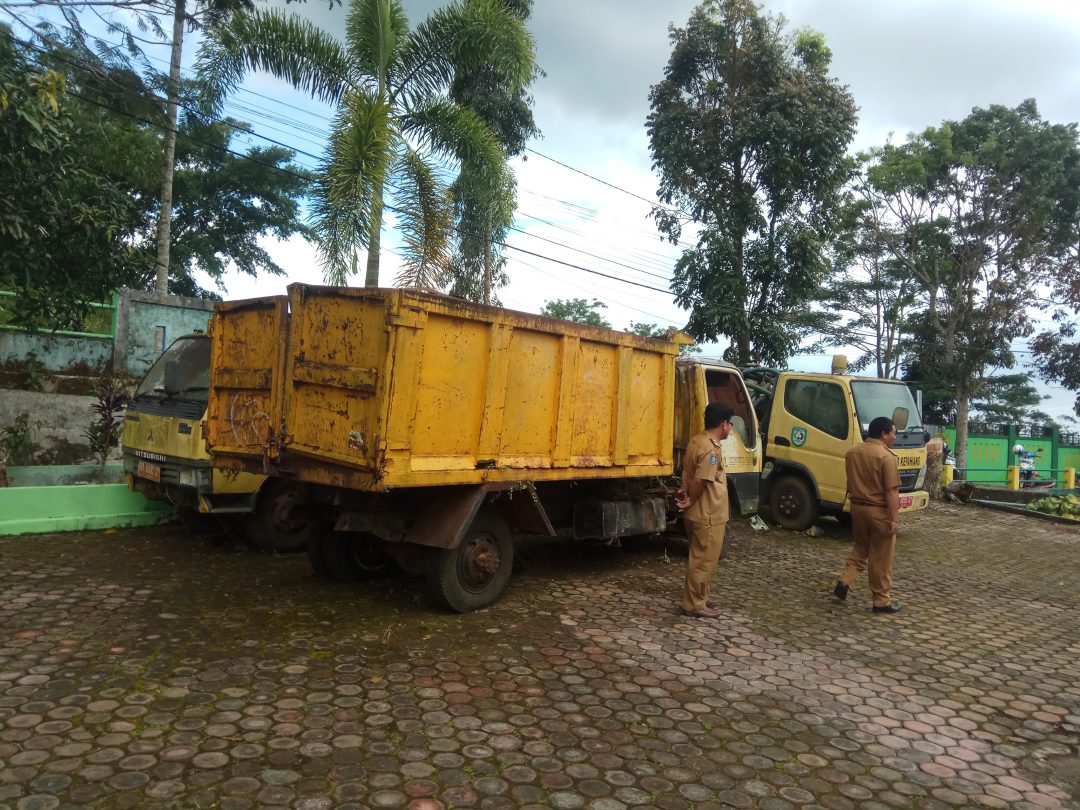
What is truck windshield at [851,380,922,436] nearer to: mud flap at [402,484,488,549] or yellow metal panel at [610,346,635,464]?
yellow metal panel at [610,346,635,464]

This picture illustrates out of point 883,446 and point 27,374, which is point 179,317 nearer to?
point 27,374

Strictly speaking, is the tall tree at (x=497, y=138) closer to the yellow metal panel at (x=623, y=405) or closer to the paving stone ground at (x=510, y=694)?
the yellow metal panel at (x=623, y=405)

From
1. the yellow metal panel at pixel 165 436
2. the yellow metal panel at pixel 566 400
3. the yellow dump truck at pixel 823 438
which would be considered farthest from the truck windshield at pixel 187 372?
the yellow dump truck at pixel 823 438

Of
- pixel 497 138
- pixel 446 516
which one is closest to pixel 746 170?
pixel 497 138

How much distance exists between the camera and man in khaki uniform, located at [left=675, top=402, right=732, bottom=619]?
16.8ft

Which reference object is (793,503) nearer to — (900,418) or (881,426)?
(900,418)

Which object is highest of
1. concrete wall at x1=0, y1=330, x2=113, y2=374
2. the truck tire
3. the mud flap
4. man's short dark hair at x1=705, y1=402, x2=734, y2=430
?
concrete wall at x1=0, y1=330, x2=113, y2=374

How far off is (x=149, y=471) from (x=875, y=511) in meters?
6.06

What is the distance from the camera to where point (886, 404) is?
9242mm

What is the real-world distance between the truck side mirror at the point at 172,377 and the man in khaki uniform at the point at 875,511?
5.86 m

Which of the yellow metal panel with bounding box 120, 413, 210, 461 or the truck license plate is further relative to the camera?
the truck license plate

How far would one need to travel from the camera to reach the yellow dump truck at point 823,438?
8922 mm

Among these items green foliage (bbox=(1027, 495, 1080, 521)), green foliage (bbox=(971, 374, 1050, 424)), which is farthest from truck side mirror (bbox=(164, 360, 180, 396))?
green foliage (bbox=(971, 374, 1050, 424))

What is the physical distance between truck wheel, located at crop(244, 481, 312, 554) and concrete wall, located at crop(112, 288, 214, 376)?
18.8 ft
